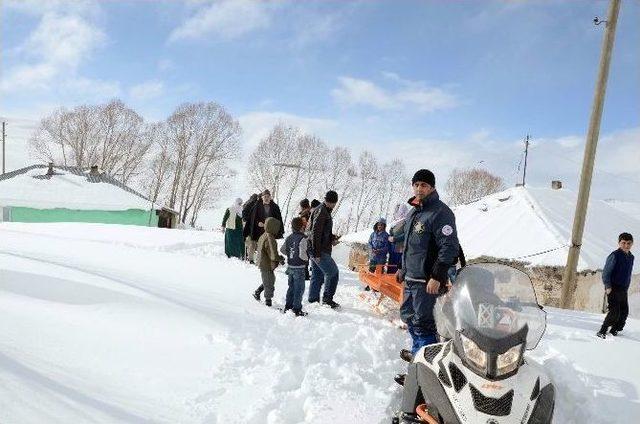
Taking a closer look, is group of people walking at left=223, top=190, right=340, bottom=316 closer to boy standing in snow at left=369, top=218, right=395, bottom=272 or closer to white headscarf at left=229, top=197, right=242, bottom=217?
boy standing in snow at left=369, top=218, right=395, bottom=272

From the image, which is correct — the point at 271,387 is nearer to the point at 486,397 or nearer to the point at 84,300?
the point at 486,397

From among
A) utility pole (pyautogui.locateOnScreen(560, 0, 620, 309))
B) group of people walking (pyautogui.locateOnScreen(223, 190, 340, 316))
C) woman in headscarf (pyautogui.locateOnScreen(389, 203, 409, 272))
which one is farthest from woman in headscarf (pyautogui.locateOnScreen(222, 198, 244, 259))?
utility pole (pyautogui.locateOnScreen(560, 0, 620, 309))

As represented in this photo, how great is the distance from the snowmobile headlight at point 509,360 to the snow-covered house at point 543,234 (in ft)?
49.6

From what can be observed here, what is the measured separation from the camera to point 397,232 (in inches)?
245

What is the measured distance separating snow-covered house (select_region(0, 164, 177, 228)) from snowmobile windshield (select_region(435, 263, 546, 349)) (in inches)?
1323

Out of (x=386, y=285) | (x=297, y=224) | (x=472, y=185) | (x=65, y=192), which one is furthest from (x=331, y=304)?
(x=472, y=185)

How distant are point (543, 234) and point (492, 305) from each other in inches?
683

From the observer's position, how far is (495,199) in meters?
22.7

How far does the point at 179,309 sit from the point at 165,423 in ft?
8.53

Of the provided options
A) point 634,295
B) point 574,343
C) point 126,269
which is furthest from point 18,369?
point 634,295

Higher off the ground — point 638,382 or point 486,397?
point 486,397

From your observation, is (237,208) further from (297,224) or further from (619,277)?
(619,277)

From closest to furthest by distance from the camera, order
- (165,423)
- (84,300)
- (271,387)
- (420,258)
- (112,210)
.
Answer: (165,423) → (271,387) → (420,258) → (84,300) → (112,210)

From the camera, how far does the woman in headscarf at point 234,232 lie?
38.4ft
